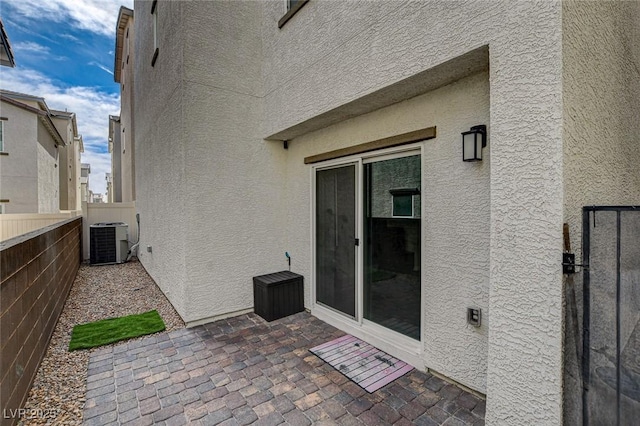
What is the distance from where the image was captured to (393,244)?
4598 millimetres

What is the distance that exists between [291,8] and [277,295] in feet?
18.7

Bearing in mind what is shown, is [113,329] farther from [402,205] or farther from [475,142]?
[475,142]

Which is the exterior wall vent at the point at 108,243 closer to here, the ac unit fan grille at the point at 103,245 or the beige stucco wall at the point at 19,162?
the ac unit fan grille at the point at 103,245

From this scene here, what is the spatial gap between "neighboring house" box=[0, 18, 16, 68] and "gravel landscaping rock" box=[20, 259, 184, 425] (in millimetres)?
5990

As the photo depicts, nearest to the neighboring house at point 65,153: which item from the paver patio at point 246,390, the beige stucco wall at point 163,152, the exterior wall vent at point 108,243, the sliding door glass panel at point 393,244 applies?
the exterior wall vent at point 108,243

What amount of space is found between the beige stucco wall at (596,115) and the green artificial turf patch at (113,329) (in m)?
6.16

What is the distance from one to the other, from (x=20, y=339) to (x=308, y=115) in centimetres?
493

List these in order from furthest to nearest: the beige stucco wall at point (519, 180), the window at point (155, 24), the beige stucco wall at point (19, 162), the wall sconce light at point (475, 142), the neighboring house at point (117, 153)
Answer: the neighboring house at point (117, 153)
the beige stucco wall at point (19, 162)
the window at point (155, 24)
the wall sconce light at point (475, 142)
the beige stucco wall at point (519, 180)

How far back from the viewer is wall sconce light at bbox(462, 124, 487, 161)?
335 centimetres

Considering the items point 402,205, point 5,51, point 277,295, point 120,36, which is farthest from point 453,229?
point 120,36

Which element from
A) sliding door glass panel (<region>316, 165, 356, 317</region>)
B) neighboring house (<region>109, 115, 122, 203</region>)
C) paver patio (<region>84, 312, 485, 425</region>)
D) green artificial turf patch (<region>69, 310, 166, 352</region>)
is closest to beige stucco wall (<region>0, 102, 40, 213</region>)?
neighboring house (<region>109, 115, 122, 203</region>)

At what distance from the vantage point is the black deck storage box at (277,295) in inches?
229

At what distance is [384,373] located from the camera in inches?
157

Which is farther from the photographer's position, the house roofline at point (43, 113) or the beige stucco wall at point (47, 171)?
the beige stucco wall at point (47, 171)
